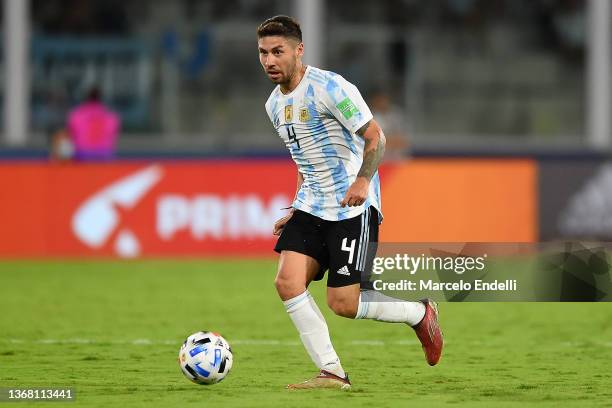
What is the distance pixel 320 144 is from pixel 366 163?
39 cm

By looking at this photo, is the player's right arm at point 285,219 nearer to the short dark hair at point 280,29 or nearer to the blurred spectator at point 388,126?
the short dark hair at point 280,29

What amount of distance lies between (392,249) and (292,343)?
254 cm

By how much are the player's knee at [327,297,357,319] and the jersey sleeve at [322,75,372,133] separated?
89cm

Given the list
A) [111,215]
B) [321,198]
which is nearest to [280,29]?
[321,198]

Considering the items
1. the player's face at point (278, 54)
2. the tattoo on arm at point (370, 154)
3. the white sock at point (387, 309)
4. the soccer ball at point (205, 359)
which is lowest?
the soccer ball at point (205, 359)

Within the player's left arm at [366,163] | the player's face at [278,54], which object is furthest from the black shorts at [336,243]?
the player's face at [278,54]

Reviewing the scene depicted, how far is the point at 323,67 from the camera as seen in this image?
22766 millimetres

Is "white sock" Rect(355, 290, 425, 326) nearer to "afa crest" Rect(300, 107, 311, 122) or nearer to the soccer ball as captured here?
the soccer ball

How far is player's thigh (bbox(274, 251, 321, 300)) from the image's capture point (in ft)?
22.9

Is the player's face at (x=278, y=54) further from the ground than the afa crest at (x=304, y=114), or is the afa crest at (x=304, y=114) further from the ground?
the player's face at (x=278, y=54)

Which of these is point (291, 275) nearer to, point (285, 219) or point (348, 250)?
point (348, 250)

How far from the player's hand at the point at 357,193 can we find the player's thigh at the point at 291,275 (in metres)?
0.44

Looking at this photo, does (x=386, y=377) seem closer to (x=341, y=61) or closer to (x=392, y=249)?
(x=392, y=249)

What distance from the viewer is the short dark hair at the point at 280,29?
271 inches
